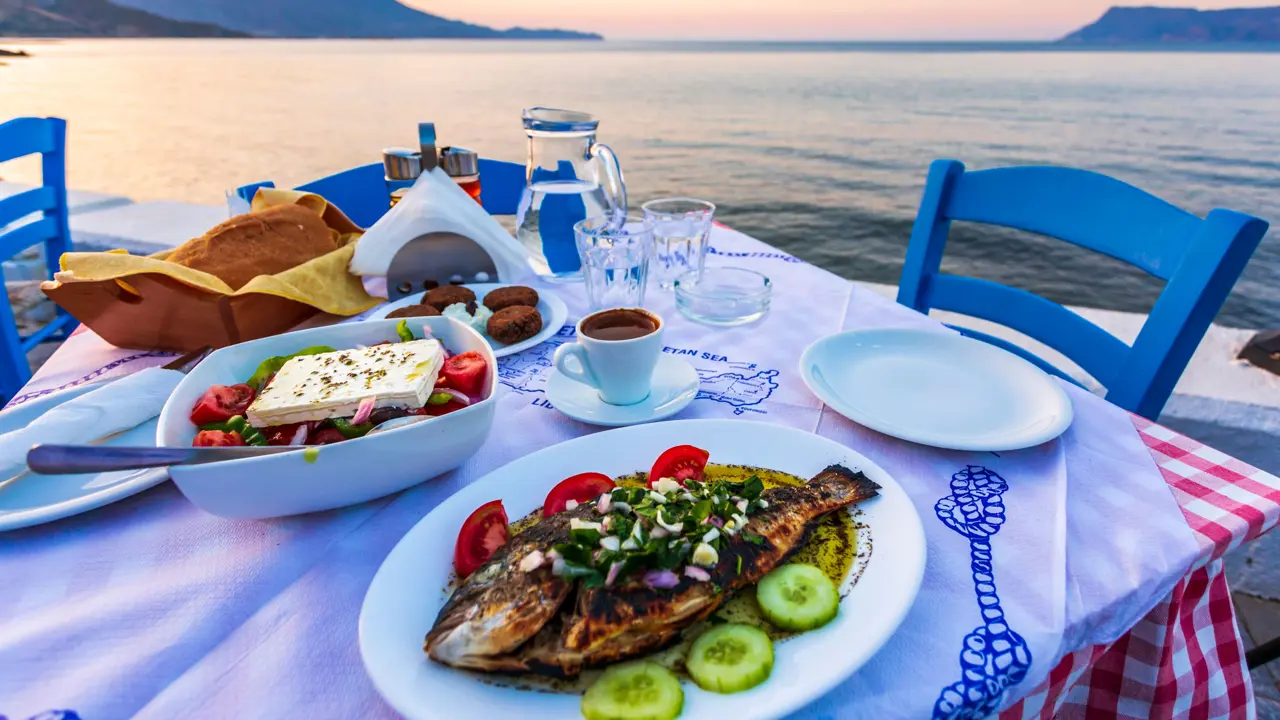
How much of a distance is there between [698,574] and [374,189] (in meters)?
2.81

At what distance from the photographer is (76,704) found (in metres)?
0.76

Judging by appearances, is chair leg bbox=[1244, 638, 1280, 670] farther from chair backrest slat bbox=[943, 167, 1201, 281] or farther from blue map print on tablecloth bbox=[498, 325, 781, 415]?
blue map print on tablecloth bbox=[498, 325, 781, 415]

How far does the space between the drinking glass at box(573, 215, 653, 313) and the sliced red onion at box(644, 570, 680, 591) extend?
1.16 metres

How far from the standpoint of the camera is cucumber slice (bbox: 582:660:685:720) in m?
0.69

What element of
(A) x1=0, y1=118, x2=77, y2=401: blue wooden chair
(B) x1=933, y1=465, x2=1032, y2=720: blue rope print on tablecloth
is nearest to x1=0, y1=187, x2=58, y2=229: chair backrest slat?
(A) x1=0, y1=118, x2=77, y2=401: blue wooden chair

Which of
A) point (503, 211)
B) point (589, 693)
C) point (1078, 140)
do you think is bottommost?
point (1078, 140)

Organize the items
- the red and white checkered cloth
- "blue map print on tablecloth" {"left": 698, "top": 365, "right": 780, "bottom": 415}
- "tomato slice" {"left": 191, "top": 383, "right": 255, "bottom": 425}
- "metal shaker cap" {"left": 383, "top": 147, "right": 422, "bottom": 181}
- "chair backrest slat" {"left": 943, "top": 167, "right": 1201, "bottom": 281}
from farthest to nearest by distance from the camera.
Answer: "metal shaker cap" {"left": 383, "top": 147, "right": 422, "bottom": 181}
"chair backrest slat" {"left": 943, "top": 167, "right": 1201, "bottom": 281}
"blue map print on tablecloth" {"left": 698, "top": 365, "right": 780, "bottom": 415}
"tomato slice" {"left": 191, "top": 383, "right": 255, "bottom": 425}
the red and white checkered cloth

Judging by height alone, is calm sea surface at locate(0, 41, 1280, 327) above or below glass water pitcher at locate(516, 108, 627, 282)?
below

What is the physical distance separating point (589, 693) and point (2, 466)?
1041mm

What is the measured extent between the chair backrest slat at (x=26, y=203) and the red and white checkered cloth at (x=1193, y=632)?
3.45 meters

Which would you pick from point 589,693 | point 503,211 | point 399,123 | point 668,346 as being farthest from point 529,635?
point 399,123

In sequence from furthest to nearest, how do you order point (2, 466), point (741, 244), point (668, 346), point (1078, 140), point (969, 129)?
point (969, 129), point (1078, 140), point (741, 244), point (668, 346), point (2, 466)

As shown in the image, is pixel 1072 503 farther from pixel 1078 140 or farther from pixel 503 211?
pixel 1078 140

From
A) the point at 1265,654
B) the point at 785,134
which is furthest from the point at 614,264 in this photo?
the point at 785,134
